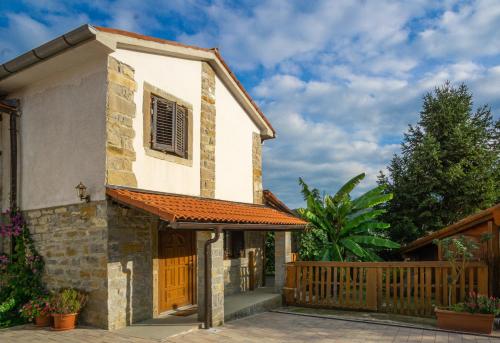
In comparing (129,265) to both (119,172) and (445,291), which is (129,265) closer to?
(119,172)

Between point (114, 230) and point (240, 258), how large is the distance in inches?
204

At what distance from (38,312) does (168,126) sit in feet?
15.3

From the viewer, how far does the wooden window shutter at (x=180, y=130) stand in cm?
950

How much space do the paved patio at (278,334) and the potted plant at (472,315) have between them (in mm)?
328

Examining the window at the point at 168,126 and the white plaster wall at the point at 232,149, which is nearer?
the window at the point at 168,126

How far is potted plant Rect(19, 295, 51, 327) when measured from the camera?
25.2 ft

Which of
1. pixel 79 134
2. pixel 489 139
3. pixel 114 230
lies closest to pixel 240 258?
pixel 114 230

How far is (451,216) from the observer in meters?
16.0

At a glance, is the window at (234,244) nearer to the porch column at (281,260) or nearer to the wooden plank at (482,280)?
the porch column at (281,260)

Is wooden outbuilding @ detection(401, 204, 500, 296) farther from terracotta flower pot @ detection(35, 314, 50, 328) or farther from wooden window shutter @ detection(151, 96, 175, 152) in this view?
terracotta flower pot @ detection(35, 314, 50, 328)

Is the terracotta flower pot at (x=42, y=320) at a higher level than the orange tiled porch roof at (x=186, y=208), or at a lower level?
lower

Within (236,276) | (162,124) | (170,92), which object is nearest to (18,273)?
(162,124)

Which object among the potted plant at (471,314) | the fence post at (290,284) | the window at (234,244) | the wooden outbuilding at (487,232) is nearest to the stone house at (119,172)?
the fence post at (290,284)

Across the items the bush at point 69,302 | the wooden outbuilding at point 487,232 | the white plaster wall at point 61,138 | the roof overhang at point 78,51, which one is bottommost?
the bush at point 69,302
